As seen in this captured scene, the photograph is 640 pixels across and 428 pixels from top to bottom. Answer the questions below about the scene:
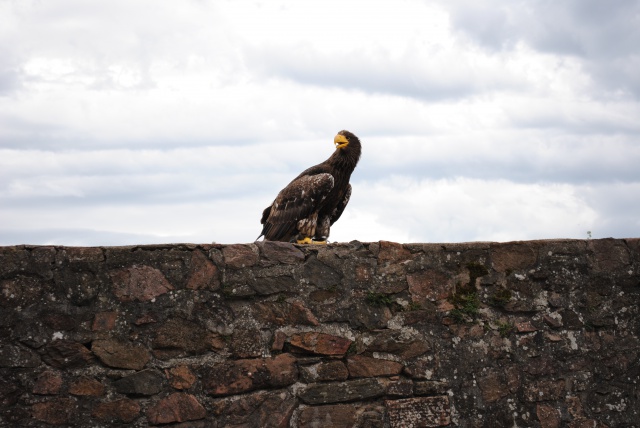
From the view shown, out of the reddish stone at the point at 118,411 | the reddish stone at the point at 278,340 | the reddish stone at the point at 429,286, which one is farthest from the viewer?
the reddish stone at the point at 429,286

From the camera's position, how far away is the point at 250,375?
5301 mm

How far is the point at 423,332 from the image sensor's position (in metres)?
5.73

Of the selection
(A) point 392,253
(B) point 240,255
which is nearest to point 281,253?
(B) point 240,255

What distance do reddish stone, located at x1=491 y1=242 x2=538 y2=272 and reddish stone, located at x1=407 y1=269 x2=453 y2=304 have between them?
0.41 metres

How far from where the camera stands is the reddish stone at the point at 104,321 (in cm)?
507

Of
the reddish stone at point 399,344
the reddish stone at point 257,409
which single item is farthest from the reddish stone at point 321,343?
the reddish stone at point 257,409

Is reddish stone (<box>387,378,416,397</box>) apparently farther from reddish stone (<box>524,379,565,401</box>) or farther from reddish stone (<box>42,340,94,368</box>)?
reddish stone (<box>42,340,94,368</box>)

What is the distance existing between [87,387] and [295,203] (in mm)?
2797

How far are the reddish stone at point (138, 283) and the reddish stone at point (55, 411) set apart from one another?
0.67 meters

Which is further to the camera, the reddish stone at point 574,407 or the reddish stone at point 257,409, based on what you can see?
the reddish stone at point 574,407

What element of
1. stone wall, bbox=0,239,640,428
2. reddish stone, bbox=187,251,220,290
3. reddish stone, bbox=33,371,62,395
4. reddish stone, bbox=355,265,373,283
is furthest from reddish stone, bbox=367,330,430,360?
reddish stone, bbox=33,371,62,395

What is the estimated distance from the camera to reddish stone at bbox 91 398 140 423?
16.5 ft

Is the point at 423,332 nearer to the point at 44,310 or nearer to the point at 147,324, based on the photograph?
the point at 147,324

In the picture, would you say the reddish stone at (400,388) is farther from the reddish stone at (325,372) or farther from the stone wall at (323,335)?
the reddish stone at (325,372)
